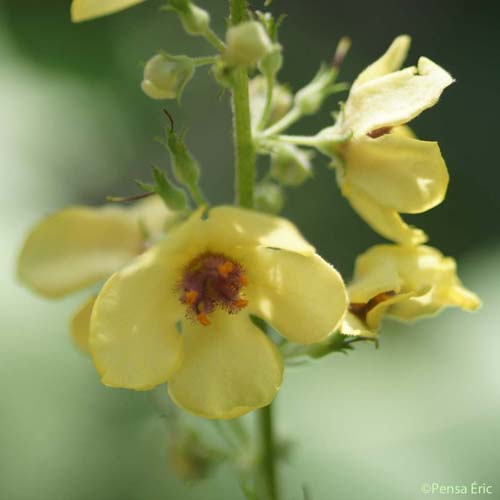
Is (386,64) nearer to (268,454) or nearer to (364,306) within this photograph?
(364,306)

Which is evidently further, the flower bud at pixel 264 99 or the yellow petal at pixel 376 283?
the flower bud at pixel 264 99

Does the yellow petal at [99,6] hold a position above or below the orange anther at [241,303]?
above

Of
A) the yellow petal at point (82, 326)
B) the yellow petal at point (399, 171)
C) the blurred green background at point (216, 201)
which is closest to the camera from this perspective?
the yellow petal at point (399, 171)

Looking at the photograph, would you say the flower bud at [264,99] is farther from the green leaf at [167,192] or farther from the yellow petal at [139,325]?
the yellow petal at [139,325]

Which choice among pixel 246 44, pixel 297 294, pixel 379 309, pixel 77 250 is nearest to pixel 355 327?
pixel 379 309

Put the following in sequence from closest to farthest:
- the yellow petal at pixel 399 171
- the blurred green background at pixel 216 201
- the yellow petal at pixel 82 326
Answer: the yellow petal at pixel 399 171, the yellow petal at pixel 82 326, the blurred green background at pixel 216 201

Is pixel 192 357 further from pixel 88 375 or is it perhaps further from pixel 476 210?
pixel 476 210

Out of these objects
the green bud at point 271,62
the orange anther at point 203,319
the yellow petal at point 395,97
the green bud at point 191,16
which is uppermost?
the green bud at point 191,16

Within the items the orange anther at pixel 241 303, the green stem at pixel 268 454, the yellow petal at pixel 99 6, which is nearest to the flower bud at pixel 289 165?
the orange anther at pixel 241 303
